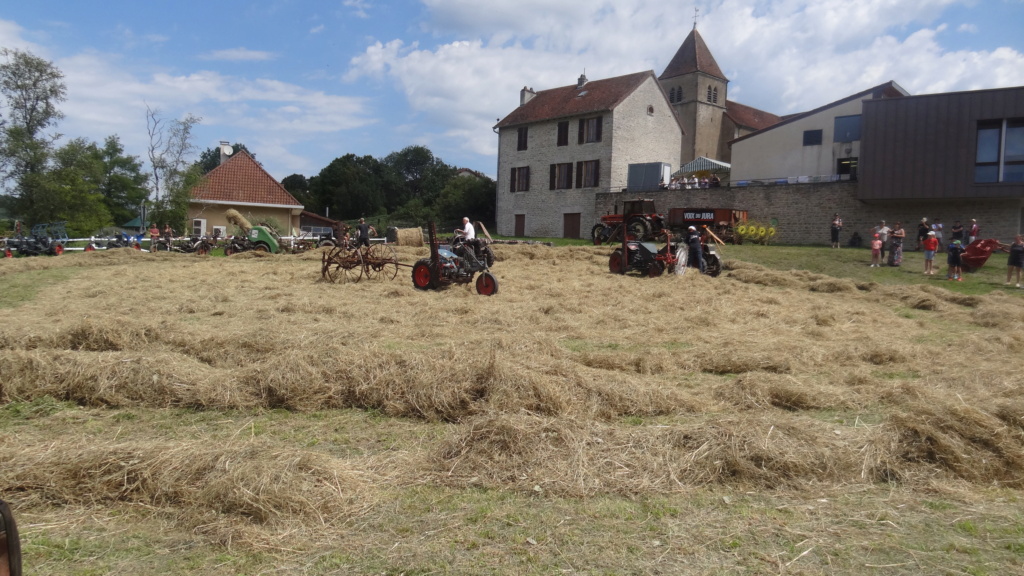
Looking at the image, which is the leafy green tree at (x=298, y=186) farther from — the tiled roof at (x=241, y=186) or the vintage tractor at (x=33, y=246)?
the vintage tractor at (x=33, y=246)

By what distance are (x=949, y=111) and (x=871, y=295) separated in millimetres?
14085

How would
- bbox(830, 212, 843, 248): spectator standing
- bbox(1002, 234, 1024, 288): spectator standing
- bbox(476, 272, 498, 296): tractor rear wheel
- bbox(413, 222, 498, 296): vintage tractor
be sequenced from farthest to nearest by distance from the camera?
bbox(830, 212, 843, 248): spectator standing → bbox(1002, 234, 1024, 288): spectator standing → bbox(413, 222, 498, 296): vintage tractor → bbox(476, 272, 498, 296): tractor rear wheel

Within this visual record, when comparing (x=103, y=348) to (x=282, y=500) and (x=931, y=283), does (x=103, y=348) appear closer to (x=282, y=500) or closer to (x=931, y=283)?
(x=282, y=500)

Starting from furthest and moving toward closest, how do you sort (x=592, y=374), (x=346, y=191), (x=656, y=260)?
(x=346, y=191), (x=656, y=260), (x=592, y=374)

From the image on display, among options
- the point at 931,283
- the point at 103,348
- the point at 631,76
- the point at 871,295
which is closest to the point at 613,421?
the point at 103,348

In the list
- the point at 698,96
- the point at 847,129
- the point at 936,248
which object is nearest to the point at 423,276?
the point at 936,248

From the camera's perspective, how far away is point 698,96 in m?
49.5

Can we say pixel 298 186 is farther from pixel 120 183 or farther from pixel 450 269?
pixel 450 269

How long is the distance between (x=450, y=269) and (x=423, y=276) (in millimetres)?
571

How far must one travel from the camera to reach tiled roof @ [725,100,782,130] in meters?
52.1

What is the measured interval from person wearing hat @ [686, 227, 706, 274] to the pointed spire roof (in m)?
36.4

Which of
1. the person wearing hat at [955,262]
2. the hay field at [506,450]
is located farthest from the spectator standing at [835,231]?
the hay field at [506,450]

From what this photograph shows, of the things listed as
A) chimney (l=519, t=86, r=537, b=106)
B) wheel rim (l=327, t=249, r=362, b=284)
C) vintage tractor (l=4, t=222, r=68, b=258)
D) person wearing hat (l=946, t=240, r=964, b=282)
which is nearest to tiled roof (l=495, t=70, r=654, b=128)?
chimney (l=519, t=86, r=537, b=106)

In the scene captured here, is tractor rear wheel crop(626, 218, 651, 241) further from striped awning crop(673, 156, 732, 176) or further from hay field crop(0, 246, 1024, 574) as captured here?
striped awning crop(673, 156, 732, 176)
